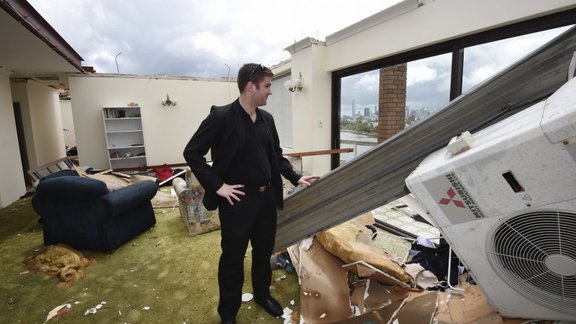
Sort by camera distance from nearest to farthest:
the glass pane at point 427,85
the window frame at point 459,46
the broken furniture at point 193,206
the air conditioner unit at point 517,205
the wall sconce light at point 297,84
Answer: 1. the air conditioner unit at point 517,205
2. the window frame at point 459,46
3. the glass pane at point 427,85
4. the broken furniture at point 193,206
5. the wall sconce light at point 297,84

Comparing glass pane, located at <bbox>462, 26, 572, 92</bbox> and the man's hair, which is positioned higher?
glass pane, located at <bbox>462, 26, 572, 92</bbox>

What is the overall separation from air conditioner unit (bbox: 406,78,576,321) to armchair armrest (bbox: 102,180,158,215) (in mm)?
2384

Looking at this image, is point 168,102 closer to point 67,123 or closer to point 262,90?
point 262,90

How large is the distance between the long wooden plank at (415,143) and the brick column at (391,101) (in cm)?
207

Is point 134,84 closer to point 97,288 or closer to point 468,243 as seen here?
point 97,288

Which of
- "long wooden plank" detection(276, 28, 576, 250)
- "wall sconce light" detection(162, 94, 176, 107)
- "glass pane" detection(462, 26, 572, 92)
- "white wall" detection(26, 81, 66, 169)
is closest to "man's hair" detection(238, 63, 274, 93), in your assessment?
"long wooden plank" detection(276, 28, 576, 250)

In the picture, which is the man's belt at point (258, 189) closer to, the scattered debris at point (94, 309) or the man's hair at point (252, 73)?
the man's hair at point (252, 73)

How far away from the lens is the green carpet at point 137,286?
1659 mm

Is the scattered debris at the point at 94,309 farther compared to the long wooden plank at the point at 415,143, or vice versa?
the scattered debris at the point at 94,309

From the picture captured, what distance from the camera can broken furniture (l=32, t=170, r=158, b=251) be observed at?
A: 228 centimetres

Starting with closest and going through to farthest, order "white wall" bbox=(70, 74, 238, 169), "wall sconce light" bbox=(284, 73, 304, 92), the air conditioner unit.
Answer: the air conditioner unit → "wall sconce light" bbox=(284, 73, 304, 92) → "white wall" bbox=(70, 74, 238, 169)

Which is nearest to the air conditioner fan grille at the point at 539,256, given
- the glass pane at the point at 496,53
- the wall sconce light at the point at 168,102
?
the glass pane at the point at 496,53

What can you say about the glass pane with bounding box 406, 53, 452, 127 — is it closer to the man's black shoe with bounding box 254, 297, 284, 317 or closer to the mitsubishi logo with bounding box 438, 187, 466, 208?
the mitsubishi logo with bounding box 438, 187, 466, 208

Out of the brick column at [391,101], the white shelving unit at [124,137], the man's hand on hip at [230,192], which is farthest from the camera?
the white shelving unit at [124,137]
